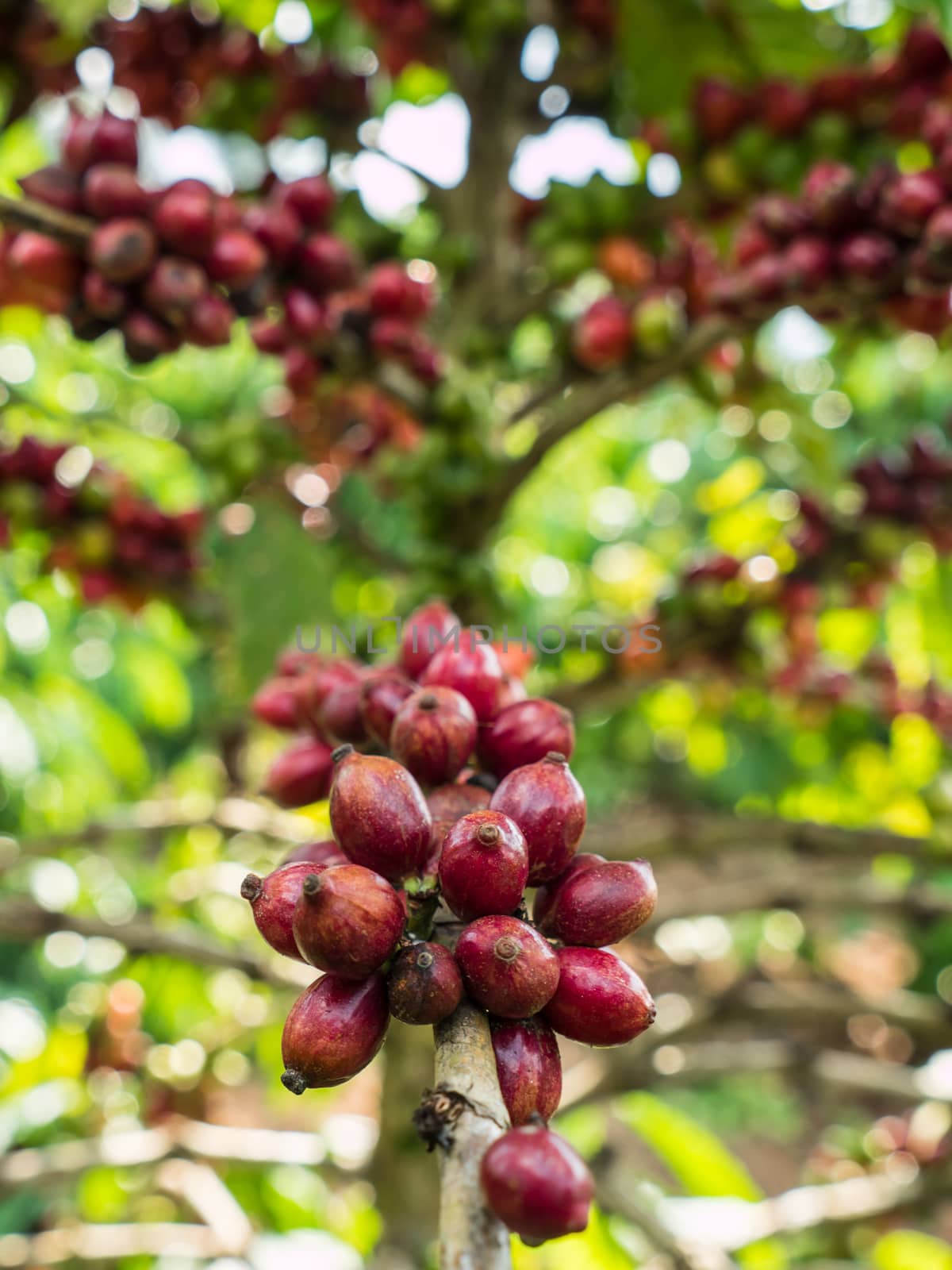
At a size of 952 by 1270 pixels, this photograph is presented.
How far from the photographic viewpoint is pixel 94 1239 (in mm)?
2195

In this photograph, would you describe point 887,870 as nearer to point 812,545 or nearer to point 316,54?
point 812,545

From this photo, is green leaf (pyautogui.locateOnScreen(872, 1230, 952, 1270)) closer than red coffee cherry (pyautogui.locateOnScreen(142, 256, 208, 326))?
No

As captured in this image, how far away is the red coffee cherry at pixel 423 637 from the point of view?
1023 mm

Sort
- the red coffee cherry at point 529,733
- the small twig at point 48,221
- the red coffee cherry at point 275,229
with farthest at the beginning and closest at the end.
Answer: the red coffee cherry at point 275,229 → the small twig at point 48,221 → the red coffee cherry at point 529,733

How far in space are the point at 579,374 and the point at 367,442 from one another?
71cm

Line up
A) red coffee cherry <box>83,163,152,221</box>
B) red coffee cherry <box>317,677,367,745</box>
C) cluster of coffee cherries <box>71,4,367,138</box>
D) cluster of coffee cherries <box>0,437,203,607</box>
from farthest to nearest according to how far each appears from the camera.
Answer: cluster of coffee cherries <box>71,4,367,138</box>
cluster of coffee cherries <box>0,437,203,607</box>
red coffee cherry <box>83,163,152,221</box>
red coffee cherry <box>317,677,367,745</box>

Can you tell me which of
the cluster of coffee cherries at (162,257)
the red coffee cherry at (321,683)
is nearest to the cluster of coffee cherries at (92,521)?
the cluster of coffee cherries at (162,257)

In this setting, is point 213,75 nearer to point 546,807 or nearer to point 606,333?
point 606,333

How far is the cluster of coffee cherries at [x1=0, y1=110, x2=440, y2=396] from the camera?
1.26 meters

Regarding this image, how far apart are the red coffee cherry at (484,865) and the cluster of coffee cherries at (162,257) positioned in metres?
0.89

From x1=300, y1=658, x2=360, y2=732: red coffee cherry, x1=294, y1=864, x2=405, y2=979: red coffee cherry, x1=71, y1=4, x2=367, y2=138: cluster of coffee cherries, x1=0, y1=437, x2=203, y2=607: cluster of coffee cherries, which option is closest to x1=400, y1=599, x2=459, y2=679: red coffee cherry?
x1=300, y1=658, x2=360, y2=732: red coffee cherry

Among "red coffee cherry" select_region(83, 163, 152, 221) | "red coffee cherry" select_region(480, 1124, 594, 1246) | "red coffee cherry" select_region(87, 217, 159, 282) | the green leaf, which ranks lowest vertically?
the green leaf

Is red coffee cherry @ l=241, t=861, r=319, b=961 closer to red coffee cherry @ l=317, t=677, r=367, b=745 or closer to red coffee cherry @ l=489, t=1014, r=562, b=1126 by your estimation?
red coffee cherry @ l=489, t=1014, r=562, b=1126

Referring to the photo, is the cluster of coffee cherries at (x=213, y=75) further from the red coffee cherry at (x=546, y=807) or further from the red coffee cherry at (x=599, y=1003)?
the red coffee cherry at (x=599, y=1003)
